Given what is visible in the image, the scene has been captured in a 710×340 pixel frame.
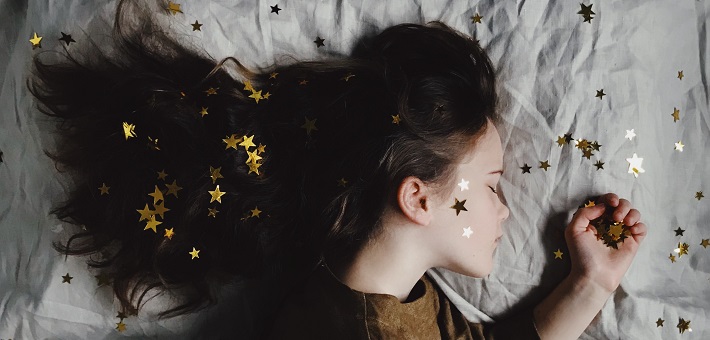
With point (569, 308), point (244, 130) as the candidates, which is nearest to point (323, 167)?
point (244, 130)

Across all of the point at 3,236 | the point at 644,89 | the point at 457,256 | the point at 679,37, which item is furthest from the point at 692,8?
the point at 3,236

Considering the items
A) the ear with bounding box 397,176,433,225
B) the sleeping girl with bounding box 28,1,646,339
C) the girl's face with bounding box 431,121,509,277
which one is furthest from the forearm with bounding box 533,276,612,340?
the ear with bounding box 397,176,433,225

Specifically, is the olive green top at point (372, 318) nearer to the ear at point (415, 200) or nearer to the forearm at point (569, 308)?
the forearm at point (569, 308)

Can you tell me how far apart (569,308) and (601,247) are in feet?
0.35

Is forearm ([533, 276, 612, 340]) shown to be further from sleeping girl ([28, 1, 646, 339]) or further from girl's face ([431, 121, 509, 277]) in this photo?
girl's face ([431, 121, 509, 277])

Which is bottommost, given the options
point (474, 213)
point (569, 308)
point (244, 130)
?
point (569, 308)

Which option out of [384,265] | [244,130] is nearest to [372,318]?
[384,265]

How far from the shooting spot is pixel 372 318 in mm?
876

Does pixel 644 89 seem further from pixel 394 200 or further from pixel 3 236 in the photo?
pixel 3 236

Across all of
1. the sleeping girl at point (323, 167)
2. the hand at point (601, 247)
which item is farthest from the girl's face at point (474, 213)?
the hand at point (601, 247)

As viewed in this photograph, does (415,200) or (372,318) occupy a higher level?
(415,200)

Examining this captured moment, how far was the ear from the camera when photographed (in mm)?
880

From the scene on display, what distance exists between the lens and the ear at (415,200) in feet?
2.89

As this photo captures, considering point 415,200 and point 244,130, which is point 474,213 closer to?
point 415,200
